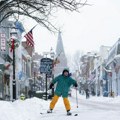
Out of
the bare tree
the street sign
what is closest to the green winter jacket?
the bare tree

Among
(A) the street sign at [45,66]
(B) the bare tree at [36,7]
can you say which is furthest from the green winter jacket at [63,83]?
(A) the street sign at [45,66]

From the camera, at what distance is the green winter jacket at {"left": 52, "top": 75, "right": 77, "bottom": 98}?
1722cm

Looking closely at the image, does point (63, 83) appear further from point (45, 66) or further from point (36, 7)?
point (45, 66)

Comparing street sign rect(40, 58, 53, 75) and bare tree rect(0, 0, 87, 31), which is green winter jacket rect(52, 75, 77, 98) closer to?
bare tree rect(0, 0, 87, 31)

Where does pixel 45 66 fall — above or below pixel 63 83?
above

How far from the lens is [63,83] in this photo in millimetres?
17234

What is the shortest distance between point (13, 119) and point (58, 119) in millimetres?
1764

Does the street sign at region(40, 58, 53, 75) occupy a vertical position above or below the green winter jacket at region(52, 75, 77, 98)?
above

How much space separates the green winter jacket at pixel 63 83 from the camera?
1722 cm

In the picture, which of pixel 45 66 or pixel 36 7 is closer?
pixel 36 7

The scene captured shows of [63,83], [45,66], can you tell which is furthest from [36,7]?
[45,66]

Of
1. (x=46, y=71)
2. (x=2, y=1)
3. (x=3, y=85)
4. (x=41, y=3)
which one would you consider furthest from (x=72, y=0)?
(x=3, y=85)

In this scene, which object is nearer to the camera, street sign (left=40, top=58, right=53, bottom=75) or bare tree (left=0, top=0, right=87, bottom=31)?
bare tree (left=0, top=0, right=87, bottom=31)

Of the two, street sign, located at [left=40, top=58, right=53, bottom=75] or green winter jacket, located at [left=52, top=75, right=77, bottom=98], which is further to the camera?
street sign, located at [left=40, top=58, right=53, bottom=75]
